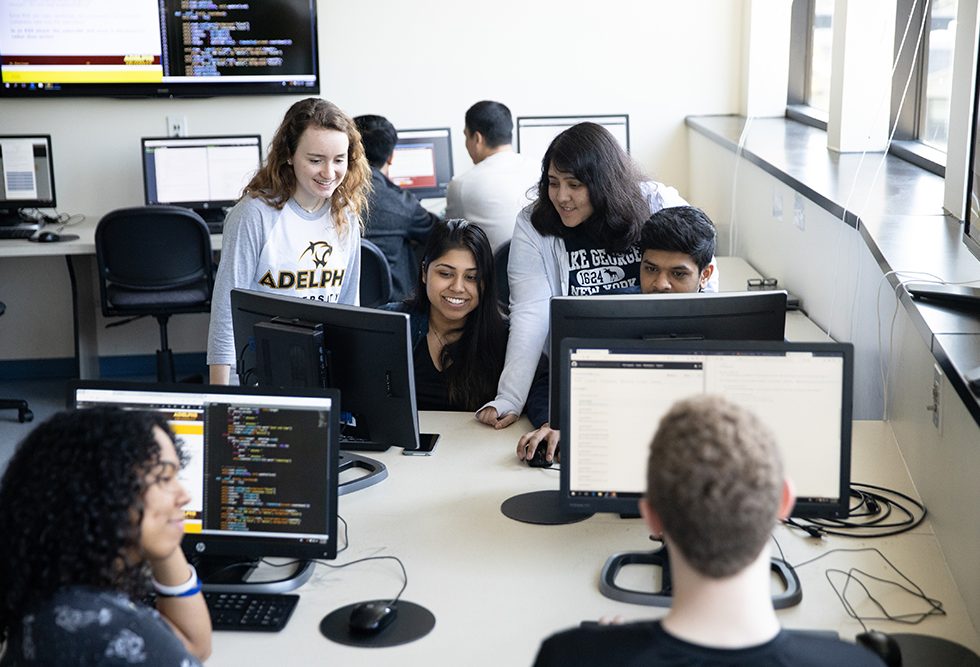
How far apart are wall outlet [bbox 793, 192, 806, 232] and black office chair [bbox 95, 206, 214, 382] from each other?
91.4 inches

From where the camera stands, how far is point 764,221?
13.9 feet

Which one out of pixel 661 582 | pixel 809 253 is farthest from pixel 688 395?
pixel 809 253

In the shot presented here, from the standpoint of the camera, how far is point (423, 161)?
5.38m

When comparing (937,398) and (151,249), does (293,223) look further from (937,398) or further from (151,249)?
(151,249)

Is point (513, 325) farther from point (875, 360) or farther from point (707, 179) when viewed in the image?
point (707, 179)

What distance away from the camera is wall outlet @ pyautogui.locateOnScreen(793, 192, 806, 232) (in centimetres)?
363

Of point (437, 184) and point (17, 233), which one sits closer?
point (17, 233)

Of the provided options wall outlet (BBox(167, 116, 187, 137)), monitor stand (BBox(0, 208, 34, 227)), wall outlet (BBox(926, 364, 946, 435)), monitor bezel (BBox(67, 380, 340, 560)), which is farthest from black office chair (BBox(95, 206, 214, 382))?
wall outlet (BBox(926, 364, 946, 435))

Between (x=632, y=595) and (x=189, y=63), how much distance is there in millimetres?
4053

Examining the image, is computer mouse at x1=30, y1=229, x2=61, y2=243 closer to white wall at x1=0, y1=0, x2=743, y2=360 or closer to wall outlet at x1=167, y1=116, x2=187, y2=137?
white wall at x1=0, y1=0, x2=743, y2=360

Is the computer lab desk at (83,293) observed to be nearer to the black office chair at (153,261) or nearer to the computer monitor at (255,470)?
the black office chair at (153,261)

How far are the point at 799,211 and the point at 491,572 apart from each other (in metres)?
2.17

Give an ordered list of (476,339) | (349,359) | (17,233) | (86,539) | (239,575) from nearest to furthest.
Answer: (86,539)
(239,575)
(349,359)
(476,339)
(17,233)

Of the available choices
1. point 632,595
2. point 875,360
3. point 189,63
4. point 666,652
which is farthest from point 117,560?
point 189,63
